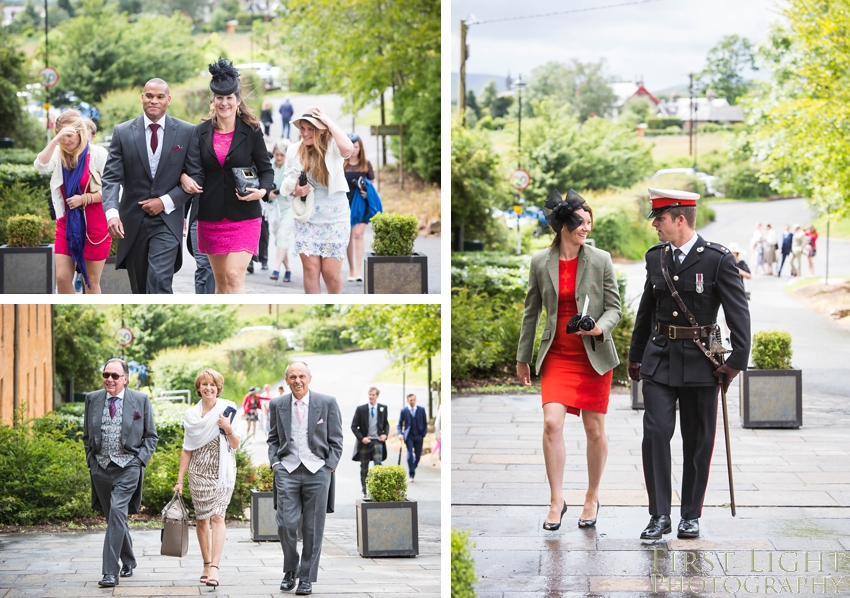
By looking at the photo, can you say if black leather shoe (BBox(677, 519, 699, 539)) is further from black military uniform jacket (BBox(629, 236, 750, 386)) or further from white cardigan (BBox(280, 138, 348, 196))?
white cardigan (BBox(280, 138, 348, 196))

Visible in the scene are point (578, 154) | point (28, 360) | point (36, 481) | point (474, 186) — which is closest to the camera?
point (36, 481)

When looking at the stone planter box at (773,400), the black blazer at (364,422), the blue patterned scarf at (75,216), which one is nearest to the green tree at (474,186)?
the black blazer at (364,422)

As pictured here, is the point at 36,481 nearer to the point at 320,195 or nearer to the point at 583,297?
the point at 320,195

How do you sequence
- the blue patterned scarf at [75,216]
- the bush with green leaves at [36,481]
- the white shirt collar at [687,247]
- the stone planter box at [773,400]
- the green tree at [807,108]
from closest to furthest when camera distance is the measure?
the white shirt collar at [687,247] → the blue patterned scarf at [75,216] → the bush with green leaves at [36,481] → the stone planter box at [773,400] → the green tree at [807,108]

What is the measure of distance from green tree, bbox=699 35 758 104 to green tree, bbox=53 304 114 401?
35.8 feet

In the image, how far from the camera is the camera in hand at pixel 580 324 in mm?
4992

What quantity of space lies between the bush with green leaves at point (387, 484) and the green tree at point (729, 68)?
39.8 ft

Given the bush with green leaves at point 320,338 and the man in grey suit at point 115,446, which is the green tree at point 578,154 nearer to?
the bush with green leaves at point 320,338

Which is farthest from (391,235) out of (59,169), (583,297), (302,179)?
(583,297)

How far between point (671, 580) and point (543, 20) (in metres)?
14.8

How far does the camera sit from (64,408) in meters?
9.88

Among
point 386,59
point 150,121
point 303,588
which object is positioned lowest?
point 303,588

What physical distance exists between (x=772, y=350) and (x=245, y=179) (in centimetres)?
542

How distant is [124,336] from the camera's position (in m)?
10.9
